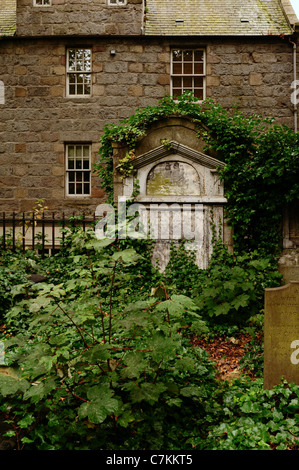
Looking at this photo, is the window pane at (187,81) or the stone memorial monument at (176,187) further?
the window pane at (187,81)

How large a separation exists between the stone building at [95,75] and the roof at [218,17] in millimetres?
61

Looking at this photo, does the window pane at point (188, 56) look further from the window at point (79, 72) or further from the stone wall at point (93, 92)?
the window at point (79, 72)

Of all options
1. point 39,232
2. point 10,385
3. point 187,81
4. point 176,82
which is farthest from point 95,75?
point 10,385

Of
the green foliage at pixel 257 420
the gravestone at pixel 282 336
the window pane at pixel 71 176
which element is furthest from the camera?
the window pane at pixel 71 176

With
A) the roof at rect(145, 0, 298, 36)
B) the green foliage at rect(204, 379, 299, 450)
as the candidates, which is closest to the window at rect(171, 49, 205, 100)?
the roof at rect(145, 0, 298, 36)

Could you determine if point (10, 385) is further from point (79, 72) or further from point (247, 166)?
point (79, 72)

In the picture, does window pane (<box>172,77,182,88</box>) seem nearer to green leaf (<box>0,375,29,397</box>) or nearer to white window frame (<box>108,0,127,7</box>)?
white window frame (<box>108,0,127,7</box>)

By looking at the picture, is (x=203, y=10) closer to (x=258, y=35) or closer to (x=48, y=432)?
(x=258, y=35)

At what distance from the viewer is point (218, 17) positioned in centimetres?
1239

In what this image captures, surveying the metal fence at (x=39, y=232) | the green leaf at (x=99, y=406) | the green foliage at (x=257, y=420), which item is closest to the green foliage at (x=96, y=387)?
the green leaf at (x=99, y=406)

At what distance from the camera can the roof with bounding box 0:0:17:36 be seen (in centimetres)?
1200

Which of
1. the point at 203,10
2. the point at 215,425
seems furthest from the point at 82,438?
the point at 203,10

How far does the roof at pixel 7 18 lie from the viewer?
39.4 feet

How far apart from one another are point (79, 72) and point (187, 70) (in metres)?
3.46
